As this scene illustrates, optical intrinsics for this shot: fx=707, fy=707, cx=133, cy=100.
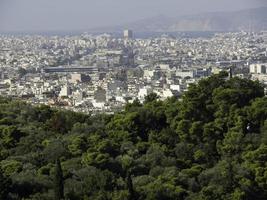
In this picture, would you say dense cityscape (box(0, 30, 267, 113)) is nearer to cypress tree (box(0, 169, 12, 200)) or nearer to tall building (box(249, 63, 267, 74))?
tall building (box(249, 63, 267, 74))

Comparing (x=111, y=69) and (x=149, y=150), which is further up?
(x=149, y=150)

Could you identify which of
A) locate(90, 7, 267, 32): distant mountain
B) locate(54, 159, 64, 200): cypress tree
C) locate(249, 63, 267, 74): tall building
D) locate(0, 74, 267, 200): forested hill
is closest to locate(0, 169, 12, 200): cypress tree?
locate(0, 74, 267, 200): forested hill

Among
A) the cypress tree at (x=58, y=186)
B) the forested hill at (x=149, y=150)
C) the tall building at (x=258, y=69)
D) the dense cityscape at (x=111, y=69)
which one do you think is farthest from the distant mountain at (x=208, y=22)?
the cypress tree at (x=58, y=186)

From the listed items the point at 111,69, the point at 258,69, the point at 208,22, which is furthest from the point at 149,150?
the point at 208,22

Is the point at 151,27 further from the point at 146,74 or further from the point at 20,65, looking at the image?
the point at 146,74

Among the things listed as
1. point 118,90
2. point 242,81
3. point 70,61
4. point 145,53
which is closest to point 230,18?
point 145,53

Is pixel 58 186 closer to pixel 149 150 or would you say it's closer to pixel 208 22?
pixel 149 150
